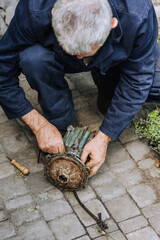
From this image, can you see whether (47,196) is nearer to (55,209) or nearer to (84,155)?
(55,209)

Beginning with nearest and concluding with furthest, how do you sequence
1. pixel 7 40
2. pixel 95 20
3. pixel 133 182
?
pixel 95 20
pixel 7 40
pixel 133 182

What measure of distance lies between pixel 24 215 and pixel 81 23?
1.91 meters

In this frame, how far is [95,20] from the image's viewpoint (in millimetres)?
2557

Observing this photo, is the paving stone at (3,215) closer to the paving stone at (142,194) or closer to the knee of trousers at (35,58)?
the paving stone at (142,194)

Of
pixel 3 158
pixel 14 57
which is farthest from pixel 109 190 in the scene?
pixel 14 57

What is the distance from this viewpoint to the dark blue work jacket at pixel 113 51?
3078 millimetres

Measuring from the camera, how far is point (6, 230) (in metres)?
3.14

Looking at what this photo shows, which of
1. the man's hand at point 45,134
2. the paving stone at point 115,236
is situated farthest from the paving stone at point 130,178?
the man's hand at point 45,134

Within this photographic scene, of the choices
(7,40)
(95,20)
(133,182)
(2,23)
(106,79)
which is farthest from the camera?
(2,23)

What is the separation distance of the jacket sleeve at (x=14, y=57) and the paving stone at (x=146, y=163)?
4.63 ft

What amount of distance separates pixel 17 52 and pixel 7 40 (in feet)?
0.53

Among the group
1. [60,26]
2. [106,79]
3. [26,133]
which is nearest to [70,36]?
[60,26]

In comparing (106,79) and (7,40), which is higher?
(7,40)

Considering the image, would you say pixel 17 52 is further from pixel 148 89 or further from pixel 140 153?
pixel 140 153
